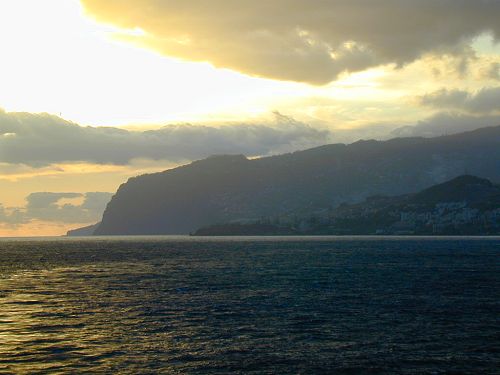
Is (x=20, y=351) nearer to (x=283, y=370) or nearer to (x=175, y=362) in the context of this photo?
(x=175, y=362)

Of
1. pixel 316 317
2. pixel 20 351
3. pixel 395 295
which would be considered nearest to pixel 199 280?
pixel 395 295

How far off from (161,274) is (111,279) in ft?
53.9

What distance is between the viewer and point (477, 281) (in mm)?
128500

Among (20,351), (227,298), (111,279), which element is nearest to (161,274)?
(111,279)

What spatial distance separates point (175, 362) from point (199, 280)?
80042 mm

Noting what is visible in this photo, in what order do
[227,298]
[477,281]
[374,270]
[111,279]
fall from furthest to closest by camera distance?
[374,270] → [111,279] → [477,281] → [227,298]

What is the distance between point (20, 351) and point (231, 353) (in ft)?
66.4

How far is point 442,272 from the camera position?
504 ft

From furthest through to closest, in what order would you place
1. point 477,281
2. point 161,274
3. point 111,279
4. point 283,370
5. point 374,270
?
point 374,270
point 161,274
point 111,279
point 477,281
point 283,370

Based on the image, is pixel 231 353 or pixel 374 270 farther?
pixel 374 270

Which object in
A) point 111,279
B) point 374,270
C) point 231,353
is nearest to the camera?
point 231,353

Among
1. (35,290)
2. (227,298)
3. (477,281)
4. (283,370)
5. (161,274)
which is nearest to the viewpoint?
(283,370)

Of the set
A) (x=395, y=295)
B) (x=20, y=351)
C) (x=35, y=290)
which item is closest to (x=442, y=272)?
(x=395, y=295)

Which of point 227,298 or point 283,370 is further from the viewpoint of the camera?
point 227,298
